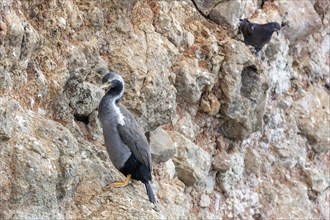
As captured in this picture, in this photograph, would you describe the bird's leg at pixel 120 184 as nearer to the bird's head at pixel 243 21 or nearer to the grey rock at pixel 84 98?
the grey rock at pixel 84 98

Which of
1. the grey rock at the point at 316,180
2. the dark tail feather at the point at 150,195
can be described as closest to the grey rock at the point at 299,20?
the grey rock at the point at 316,180

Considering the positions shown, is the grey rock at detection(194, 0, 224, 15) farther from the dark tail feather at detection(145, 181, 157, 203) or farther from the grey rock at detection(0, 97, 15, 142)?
the grey rock at detection(0, 97, 15, 142)

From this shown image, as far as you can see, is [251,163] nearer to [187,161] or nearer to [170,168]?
[187,161]

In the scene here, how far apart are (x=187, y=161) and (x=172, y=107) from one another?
0.89 m

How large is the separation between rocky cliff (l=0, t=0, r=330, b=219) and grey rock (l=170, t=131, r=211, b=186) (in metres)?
0.02

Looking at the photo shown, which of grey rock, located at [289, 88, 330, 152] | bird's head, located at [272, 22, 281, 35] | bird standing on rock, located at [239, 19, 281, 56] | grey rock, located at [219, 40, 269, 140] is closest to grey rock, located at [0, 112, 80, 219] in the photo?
grey rock, located at [219, 40, 269, 140]

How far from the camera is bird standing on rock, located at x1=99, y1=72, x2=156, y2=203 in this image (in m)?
8.25

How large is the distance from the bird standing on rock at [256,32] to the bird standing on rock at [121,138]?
3581 millimetres

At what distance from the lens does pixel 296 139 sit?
12.6 metres

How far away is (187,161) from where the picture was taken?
10094mm

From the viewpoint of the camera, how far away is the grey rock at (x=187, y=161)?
1007cm

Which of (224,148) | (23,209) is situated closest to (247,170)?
(224,148)

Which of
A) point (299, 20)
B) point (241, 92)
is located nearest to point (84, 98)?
point (241, 92)

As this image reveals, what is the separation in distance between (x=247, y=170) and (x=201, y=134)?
3.73 feet
